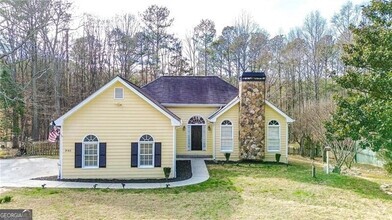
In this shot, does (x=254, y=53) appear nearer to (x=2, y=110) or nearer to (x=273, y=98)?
(x=273, y=98)

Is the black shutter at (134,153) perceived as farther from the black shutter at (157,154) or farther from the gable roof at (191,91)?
the gable roof at (191,91)

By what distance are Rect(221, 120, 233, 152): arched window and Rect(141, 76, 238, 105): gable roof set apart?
2.37 m

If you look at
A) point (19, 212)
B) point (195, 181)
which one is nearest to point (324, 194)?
point (195, 181)

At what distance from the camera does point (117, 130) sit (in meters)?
14.8

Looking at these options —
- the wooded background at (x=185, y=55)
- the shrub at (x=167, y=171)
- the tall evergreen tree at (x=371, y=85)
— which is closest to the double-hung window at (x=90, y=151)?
the shrub at (x=167, y=171)

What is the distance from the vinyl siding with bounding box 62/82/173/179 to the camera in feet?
47.8

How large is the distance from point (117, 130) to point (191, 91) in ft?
29.7

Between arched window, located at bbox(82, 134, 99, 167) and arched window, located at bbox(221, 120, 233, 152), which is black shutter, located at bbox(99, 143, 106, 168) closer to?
arched window, located at bbox(82, 134, 99, 167)

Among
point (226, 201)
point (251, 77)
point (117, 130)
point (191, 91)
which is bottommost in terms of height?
point (226, 201)

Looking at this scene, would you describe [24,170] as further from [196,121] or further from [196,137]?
[196,121]

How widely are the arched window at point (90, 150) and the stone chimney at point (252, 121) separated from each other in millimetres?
8781

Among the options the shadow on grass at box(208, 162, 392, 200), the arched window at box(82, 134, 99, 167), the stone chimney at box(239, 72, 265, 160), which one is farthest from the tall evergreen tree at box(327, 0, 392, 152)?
the arched window at box(82, 134, 99, 167)

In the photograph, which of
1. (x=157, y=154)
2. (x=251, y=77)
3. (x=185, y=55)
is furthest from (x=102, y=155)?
(x=185, y=55)

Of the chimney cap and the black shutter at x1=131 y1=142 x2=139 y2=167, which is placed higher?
the chimney cap
